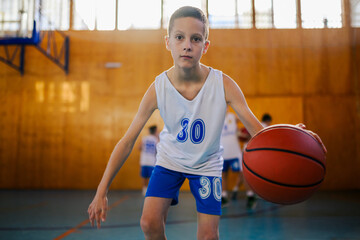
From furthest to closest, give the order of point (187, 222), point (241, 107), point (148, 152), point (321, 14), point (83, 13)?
point (83, 13), point (321, 14), point (148, 152), point (187, 222), point (241, 107)

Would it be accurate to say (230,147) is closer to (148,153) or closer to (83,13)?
(148,153)

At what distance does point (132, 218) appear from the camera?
11.7 ft

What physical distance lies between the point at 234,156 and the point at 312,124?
11.8ft

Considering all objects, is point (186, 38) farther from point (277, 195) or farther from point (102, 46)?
point (102, 46)

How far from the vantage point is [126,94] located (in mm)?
7664

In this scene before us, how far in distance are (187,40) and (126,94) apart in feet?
20.7

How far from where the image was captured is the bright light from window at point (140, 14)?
7.93m

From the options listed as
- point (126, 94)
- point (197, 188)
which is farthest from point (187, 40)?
point (126, 94)

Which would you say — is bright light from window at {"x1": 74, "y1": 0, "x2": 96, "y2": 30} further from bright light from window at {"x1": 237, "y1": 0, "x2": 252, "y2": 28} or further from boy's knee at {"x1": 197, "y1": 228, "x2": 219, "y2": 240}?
boy's knee at {"x1": 197, "y1": 228, "x2": 219, "y2": 240}

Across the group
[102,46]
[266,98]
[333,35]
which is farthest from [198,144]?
[333,35]

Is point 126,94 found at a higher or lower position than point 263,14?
lower

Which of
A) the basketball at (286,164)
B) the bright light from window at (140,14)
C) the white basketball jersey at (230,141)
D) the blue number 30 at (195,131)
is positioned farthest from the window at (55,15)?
the basketball at (286,164)

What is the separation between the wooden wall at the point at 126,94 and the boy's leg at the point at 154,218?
231 inches

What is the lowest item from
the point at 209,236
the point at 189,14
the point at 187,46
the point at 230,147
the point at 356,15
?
the point at 209,236
